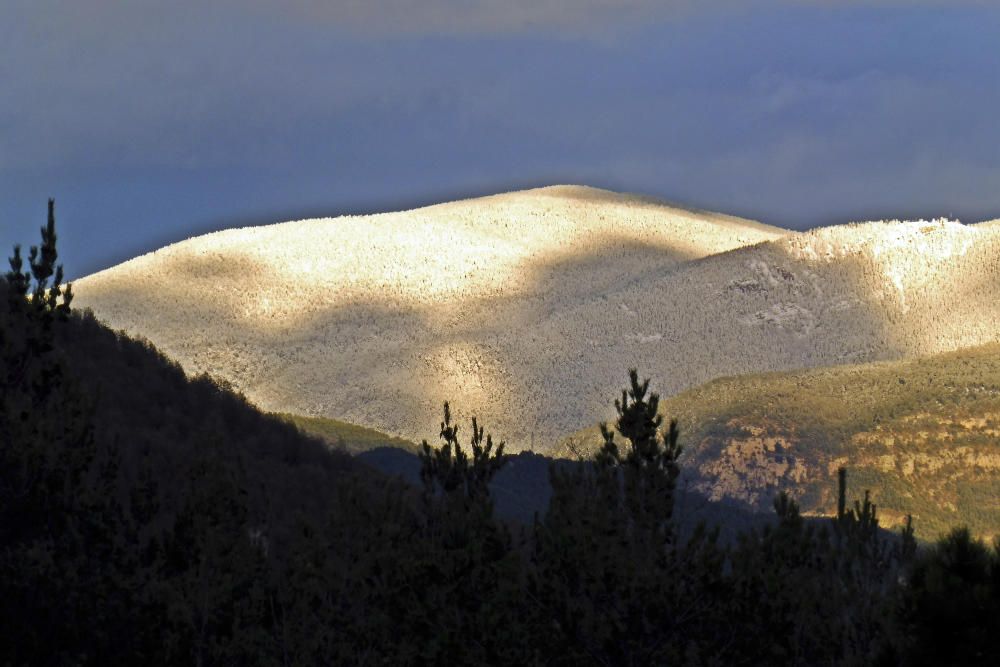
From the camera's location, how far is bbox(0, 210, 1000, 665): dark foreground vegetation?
30016 mm

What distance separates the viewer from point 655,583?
97.0ft

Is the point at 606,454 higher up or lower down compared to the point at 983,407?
lower down

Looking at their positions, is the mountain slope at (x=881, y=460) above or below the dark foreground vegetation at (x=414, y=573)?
above

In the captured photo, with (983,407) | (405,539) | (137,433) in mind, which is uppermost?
(983,407)

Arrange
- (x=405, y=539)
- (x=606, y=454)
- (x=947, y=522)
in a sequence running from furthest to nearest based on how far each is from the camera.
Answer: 1. (x=947, y=522)
2. (x=405, y=539)
3. (x=606, y=454)

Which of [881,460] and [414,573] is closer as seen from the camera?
[414,573]

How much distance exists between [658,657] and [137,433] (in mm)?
41850

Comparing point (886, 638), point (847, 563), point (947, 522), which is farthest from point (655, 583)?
point (947, 522)

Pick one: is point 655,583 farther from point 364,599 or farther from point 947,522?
point 947,522

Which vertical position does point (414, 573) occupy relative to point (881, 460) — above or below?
below

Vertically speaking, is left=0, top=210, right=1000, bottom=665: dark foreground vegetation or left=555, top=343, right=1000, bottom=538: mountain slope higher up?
left=555, top=343, right=1000, bottom=538: mountain slope

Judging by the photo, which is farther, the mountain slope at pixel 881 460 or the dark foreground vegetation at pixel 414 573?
the mountain slope at pixel 881 460

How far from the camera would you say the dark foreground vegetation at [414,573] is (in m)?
30.0

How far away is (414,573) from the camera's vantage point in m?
34.8
